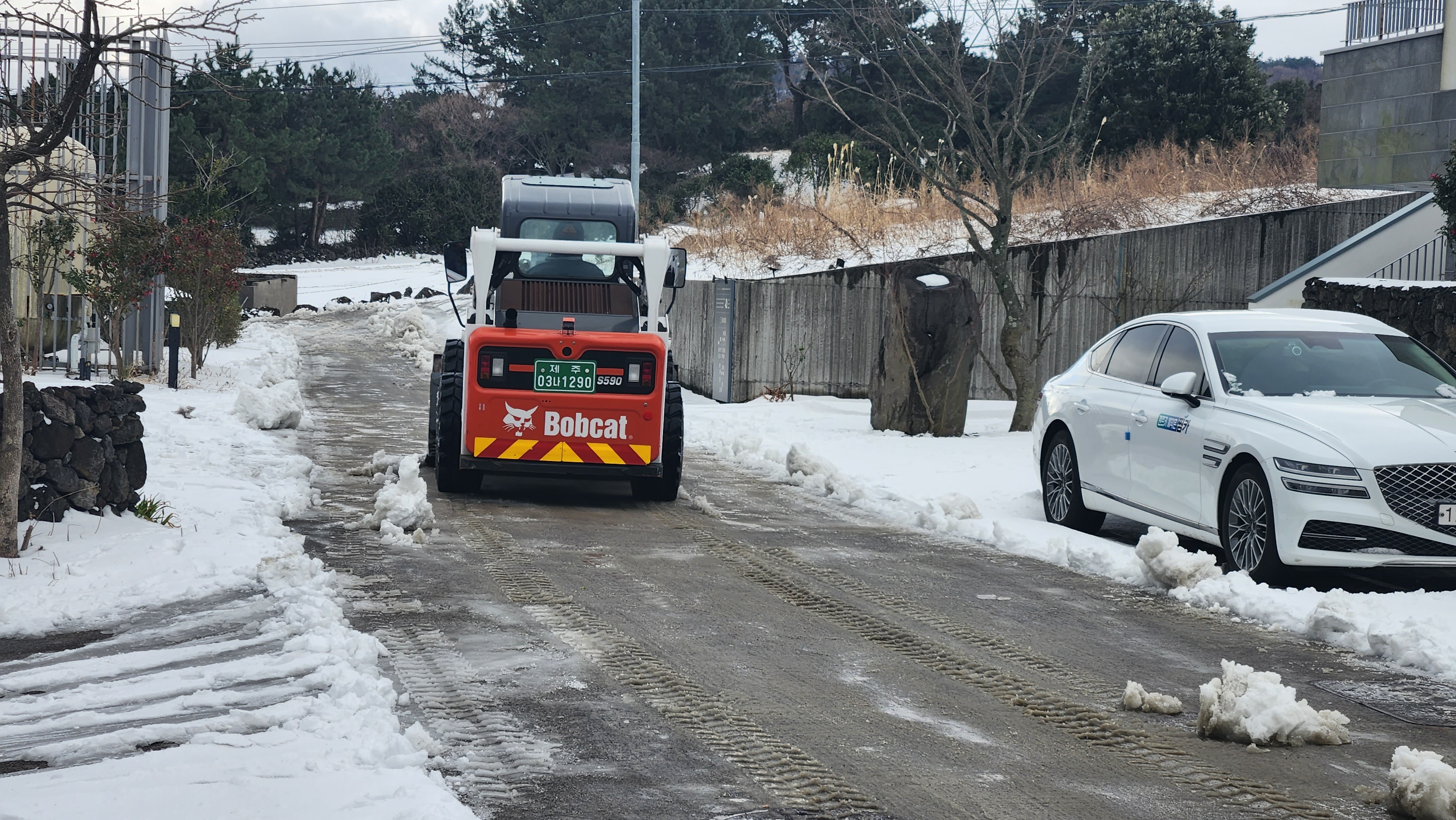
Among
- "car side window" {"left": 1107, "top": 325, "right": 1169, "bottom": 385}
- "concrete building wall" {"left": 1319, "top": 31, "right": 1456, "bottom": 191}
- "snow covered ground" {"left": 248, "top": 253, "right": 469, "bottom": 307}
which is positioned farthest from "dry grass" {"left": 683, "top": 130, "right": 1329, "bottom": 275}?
"snow covered ground" {"left": 248, "top": 253, "right": 469, "bottom": 307}

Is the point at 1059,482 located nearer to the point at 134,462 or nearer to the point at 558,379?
the point at 558,379

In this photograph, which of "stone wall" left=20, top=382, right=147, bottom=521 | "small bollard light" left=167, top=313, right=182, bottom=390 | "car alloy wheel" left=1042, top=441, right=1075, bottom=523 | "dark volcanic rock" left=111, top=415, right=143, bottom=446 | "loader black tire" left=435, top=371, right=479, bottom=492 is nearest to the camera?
"stone wall" left=20, top=382, right=147, bottom=521

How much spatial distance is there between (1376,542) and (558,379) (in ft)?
20.2

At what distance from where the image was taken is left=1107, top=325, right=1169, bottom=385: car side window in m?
10.4

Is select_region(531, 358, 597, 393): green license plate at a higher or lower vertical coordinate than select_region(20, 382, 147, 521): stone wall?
higher

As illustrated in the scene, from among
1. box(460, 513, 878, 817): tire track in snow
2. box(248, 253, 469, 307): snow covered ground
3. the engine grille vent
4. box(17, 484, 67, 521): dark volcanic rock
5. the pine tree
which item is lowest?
box(460, 513, 878, 817): tire track in snow

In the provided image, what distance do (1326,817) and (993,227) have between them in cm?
1345

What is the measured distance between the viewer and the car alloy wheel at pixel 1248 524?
8.50 metres

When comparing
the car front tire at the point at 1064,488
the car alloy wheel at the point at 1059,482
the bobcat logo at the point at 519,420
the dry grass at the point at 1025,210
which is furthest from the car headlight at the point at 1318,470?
the dry grass at the point at 1025,210

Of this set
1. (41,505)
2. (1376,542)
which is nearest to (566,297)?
(41,505)

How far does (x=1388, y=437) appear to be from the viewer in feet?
27.1

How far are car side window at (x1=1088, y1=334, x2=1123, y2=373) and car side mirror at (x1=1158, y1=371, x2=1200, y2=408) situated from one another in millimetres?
1434

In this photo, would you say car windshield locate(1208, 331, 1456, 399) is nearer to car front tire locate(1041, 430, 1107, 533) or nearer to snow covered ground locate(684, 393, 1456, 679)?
snow covered ground locate(684, 393, 1456, 679)

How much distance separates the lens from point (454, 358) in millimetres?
12648
